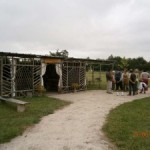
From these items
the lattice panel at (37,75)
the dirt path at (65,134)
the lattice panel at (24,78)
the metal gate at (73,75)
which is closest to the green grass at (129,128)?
the dirt path at (65,134)

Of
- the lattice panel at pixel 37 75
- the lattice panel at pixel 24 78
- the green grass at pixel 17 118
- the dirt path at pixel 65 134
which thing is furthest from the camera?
the lattice panel at pixel 37 75

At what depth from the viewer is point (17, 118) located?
389 inches

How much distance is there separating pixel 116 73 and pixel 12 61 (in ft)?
28.0

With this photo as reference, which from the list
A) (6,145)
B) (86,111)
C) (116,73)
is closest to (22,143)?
(6,145)

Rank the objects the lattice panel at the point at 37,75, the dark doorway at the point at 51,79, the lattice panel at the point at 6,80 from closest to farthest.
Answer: the lattice panel at the point at 6,80, the lattice panel at the point at 37,75, the dark doorway at the point at 51,79

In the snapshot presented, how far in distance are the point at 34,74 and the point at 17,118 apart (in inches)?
324

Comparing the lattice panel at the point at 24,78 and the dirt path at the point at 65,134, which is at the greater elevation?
the lattice panel at the point at 24,78

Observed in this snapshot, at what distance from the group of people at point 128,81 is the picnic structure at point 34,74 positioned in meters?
2.53

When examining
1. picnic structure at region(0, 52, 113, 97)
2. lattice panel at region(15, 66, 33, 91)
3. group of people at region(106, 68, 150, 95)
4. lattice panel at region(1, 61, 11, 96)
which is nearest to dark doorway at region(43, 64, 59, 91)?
picnic structure at region(0, 52, 113, 97)

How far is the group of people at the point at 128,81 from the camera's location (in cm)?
1813

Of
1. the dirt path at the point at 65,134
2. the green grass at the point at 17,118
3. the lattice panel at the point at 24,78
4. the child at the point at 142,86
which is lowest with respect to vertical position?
the dirt path at the point at 65,134

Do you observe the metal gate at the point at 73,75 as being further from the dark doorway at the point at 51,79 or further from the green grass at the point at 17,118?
the green grass at the point at 17,118

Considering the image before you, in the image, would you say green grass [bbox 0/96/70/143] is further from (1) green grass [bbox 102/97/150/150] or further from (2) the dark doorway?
(2) the dark doorway

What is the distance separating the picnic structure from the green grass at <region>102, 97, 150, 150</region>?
701cm
